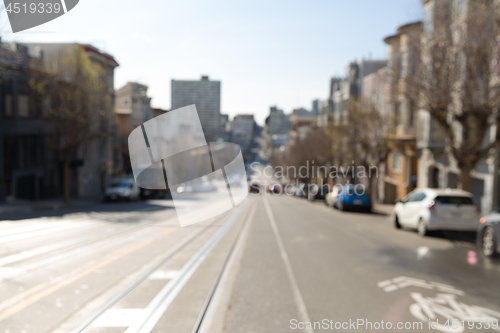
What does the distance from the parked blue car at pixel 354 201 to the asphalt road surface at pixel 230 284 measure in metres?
11.9

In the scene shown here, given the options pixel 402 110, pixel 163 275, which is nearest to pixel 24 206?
pixel 163 275

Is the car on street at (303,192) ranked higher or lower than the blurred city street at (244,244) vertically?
lower

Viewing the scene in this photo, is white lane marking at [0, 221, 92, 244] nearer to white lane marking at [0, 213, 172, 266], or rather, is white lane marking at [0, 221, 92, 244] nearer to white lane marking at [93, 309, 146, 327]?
white lane marking at [0, 213, 172, 266]

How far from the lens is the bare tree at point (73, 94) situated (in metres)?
26.1

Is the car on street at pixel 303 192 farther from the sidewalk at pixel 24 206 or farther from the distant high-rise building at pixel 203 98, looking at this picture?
the distant high-rise building at pixel 203 98

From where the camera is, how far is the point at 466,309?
20.9 feet

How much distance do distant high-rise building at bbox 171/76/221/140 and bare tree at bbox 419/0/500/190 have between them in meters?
9.21

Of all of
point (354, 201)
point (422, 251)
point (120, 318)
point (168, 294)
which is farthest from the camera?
point (354, 201)

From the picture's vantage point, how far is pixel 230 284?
297 inches

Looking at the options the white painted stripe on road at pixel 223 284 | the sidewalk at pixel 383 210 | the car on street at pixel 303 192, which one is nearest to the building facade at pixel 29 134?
the white painted stripe on road at pixel 223 284

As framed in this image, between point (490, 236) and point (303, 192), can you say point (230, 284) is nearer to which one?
point (490, 236)

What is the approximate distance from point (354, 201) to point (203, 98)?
18.8 meters

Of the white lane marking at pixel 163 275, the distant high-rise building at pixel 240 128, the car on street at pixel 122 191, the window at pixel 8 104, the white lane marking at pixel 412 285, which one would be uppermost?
the window at pixel 8 104

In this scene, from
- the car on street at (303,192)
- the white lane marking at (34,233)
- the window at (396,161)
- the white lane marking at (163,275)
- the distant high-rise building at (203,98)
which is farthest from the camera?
the car on street at (303,192)
